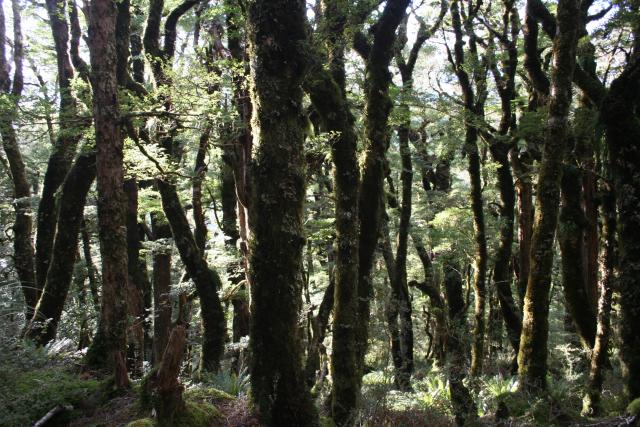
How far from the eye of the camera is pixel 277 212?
5.18 m

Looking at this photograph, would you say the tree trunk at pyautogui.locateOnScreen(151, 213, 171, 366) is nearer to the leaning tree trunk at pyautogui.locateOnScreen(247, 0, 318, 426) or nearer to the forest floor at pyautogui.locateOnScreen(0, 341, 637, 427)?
the forest floor at pyautogui.locateOnScreen(0, 341, 637, 427)

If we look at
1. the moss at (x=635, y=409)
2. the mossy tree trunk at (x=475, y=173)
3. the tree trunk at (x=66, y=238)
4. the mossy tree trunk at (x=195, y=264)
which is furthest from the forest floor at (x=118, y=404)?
the mossy tree trunk at (x=475, y=173)

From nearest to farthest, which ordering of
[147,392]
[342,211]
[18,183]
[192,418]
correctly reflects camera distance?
[192,418]
[147,392]
[342,211]
[18,183]

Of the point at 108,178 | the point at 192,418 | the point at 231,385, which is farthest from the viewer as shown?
the point at 231,385

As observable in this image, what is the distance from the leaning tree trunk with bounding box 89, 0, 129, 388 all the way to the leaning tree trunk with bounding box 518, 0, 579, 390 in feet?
19.2

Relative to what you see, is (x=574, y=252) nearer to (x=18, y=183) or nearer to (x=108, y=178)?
(x=108, y=178)

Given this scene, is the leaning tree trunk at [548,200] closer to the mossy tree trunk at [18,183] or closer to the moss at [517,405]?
the moss at [517,405]

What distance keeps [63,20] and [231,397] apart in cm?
968

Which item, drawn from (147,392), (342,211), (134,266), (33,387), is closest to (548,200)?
(342,211)

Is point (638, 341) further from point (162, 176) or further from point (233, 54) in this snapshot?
point (233, 54)

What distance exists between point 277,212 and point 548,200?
4.06 meters

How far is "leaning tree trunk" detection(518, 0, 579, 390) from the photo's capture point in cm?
664

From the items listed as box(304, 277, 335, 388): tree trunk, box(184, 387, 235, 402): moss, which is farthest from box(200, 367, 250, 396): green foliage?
box(304, 277, 335, 388): tree trunk

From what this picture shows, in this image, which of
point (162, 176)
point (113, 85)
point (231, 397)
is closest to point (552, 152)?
point (231, 397)
